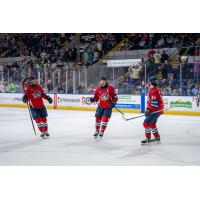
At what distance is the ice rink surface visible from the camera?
5285 millimetres

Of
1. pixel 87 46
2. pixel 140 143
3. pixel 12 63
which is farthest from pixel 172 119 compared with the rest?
pixel 12 63

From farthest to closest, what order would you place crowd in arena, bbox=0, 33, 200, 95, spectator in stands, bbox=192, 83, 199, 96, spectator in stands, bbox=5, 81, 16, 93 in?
1. spectator in stands, bbox=5, 81, 16, 93
2. crowd in arena, bbox=0, 33, 200, 95
3. spectator in stands, bbox=192, 83, 199, 96

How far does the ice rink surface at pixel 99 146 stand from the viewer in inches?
208

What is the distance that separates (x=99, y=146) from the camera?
21.2ft

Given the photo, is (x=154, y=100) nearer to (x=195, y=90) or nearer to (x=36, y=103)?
(x=36, y=103)

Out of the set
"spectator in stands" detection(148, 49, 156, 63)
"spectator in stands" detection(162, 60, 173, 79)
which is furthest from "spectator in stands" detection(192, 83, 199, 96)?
"spectator in stands" detection(148, 49, 156, 63)

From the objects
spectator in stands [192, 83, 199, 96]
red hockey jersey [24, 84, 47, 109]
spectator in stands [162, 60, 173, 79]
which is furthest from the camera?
spectator in stands [162, 60, 173, 79]

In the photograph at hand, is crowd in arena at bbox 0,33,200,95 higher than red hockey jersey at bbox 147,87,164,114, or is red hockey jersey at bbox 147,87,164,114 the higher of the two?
crowd in arena at bbox 0,33,200,95

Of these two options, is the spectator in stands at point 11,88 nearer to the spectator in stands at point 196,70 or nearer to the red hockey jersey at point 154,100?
the spectator in stands at point 196,70

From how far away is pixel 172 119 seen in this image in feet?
35.5

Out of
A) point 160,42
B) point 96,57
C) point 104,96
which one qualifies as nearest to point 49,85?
point 96,57

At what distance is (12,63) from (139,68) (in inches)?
278

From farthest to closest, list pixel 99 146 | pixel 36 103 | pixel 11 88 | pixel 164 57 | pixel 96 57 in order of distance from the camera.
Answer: pixel 96 57 → pixel 11 88 → pixel 164 57 → pixel 36 103 → pixel 99 146

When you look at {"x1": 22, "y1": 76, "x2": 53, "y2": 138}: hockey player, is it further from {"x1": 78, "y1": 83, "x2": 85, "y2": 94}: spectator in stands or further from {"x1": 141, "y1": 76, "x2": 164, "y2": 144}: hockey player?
{"x1": 78, "y1": 83, "x2": 85, "y2": 94}: spectator in stands
